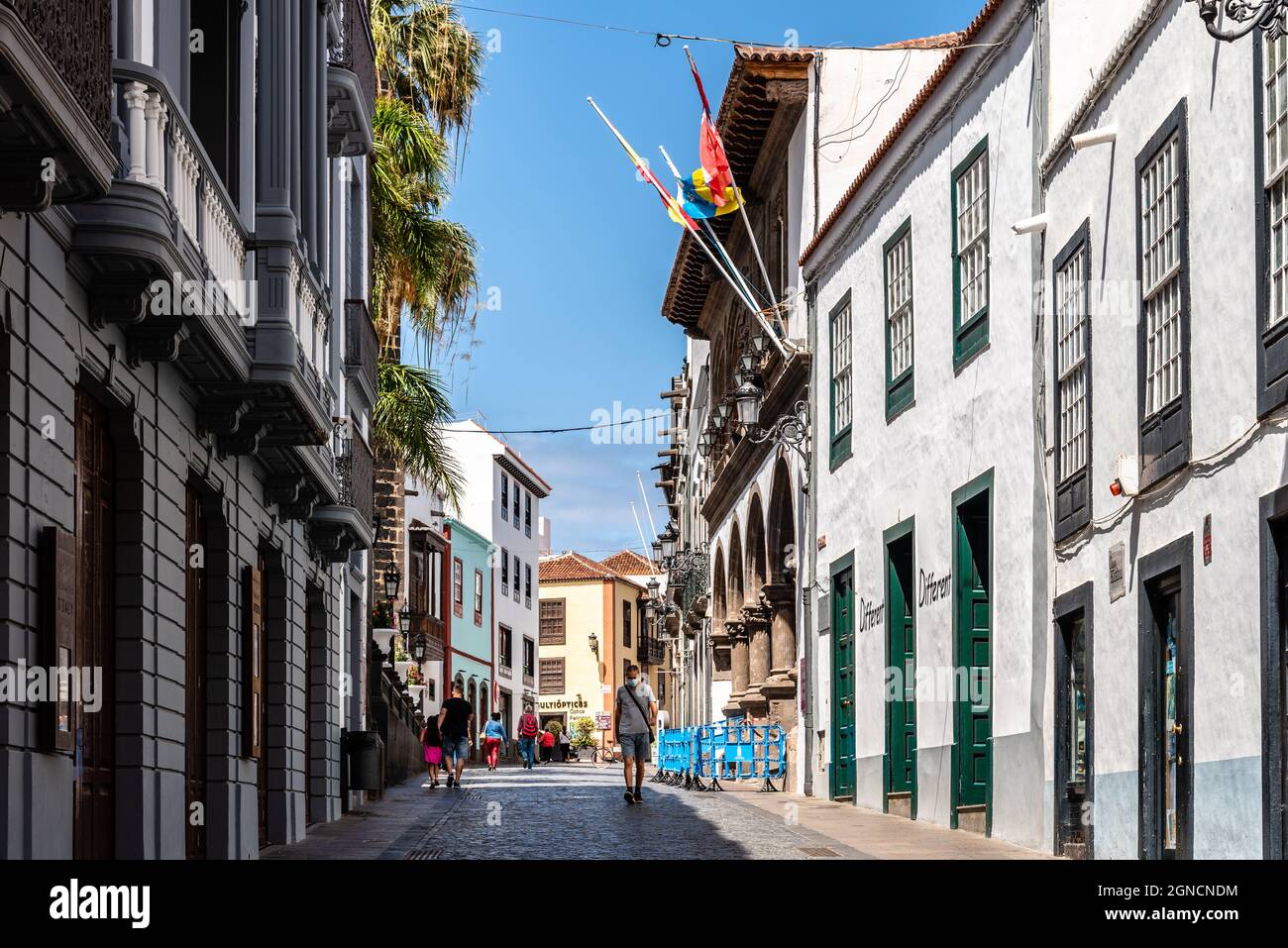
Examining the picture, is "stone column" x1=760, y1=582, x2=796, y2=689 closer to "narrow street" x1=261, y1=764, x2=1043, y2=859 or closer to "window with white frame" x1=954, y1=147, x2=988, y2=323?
"narrow street" x1=261, y1=764, x2=1043, y2=859

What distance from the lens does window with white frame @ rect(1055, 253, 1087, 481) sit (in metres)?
16.3

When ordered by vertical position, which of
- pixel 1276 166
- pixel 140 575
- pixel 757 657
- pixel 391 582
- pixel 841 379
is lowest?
pixel 757 657

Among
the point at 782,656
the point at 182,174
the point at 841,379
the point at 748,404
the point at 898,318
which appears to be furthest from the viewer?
the point at 782,656

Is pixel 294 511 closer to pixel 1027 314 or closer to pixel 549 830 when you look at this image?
pixel 549 830

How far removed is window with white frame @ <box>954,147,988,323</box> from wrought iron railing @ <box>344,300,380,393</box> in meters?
7.59

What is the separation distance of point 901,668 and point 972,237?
533 cm

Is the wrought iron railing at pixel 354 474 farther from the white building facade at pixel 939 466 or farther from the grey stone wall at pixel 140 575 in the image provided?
the white building facade at pixel 939 466

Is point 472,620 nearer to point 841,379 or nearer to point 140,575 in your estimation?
point 841,379

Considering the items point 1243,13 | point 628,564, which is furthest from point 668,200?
point 628,564

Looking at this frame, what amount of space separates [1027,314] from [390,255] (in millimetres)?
14864

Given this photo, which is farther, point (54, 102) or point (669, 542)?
point (669, 542)

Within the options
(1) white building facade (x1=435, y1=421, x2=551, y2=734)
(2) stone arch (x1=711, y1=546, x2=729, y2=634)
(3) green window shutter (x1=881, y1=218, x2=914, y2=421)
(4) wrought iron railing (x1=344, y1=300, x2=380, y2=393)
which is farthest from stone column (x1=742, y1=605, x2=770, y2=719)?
(1) white building facade (x1=435, y1=421, x2=551, y2=734)

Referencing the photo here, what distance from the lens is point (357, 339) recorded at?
2459cm

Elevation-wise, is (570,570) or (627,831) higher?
(570,570)
